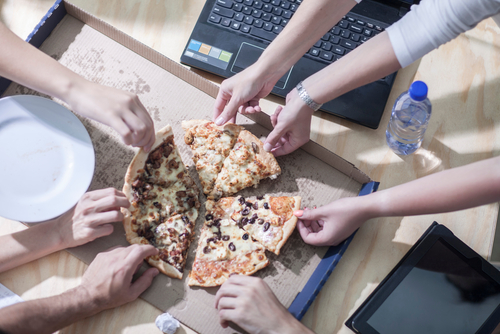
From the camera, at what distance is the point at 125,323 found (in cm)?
163

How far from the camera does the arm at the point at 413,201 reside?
47.1 inches

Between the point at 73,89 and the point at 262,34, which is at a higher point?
the point at 262,34

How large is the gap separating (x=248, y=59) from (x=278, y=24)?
25 cm

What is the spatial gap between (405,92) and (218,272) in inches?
50.1

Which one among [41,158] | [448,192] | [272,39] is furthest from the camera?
[272,39]

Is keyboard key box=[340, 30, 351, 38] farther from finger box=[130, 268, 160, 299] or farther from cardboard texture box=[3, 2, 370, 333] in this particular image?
finger box=[130, 268, 160, 299]

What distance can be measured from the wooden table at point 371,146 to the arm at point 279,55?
22 cm

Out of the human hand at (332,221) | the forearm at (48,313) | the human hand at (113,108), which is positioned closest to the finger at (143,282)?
the forearm at (48,313)

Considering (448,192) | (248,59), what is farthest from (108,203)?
(448,192)

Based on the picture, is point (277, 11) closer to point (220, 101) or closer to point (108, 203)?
point (220, 101)

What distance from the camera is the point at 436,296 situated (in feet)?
5.14

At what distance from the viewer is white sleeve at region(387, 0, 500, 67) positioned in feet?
4.05

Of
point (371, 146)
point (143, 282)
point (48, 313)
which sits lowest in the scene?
point (48, 313)

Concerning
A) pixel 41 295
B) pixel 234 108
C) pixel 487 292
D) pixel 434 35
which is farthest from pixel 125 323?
pixel 434 35
